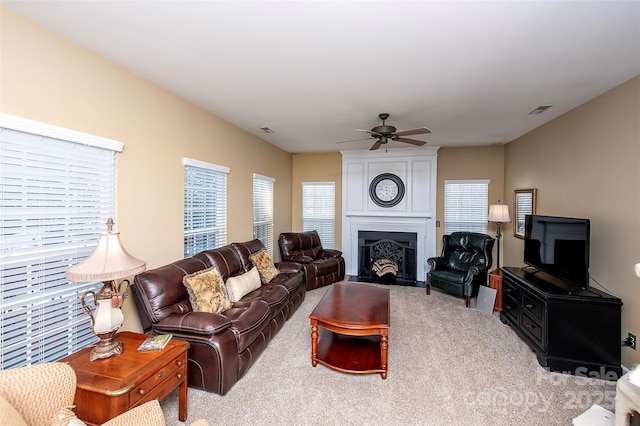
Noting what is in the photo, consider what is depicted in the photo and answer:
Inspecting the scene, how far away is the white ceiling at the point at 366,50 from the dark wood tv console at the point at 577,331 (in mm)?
2066

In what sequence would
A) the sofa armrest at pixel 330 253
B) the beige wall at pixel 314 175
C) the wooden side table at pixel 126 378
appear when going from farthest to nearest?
the beige wall at pixel 314 175
the sofa armrest at pixel 330 253
the wooden side table at pixel 126 378

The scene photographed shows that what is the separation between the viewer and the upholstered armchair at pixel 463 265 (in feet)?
14.0

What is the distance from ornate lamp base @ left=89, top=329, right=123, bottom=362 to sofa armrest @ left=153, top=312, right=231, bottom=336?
41 cm

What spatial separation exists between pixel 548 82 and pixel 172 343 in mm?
3986

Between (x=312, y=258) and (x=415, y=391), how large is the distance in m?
3.20

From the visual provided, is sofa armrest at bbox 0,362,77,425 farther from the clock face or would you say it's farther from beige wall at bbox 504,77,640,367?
the clock face

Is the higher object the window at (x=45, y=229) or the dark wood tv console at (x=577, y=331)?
the window at (x=45, y=229)

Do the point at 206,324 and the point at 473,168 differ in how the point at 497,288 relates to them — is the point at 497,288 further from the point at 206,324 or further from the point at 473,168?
the point at 206,324

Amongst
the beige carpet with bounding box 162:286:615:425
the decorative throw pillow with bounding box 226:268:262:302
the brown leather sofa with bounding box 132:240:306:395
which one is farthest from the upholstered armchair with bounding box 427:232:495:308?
the decorative throw pillow with bounding box 226:268:262:302

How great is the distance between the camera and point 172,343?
1.95m

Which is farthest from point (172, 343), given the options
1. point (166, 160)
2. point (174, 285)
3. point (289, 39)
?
point (289, 39)

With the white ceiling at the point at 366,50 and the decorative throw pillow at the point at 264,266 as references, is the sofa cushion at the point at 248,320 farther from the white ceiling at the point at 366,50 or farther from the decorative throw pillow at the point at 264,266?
the white ceiling at the point at 366,50

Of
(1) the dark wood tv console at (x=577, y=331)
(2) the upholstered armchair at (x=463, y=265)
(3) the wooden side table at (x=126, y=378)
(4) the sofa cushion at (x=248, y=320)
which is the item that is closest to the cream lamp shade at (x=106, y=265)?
(3) the wooden side table at (x=126, y=378)

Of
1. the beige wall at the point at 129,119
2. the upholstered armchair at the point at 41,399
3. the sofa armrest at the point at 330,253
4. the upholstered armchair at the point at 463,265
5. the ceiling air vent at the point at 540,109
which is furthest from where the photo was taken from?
the sofa armrest at the point at 330,253
